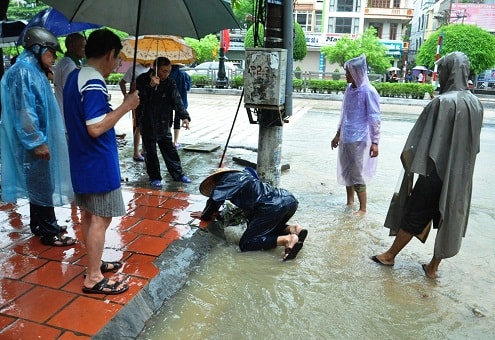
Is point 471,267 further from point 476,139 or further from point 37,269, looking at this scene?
point 37,269

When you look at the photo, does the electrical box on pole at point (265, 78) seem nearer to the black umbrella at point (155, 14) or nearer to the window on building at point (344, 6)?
the black umbrella at point (155, 14)

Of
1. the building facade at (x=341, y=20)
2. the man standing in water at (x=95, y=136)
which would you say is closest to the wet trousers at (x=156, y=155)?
the man standing in water at (x=95, y=136)

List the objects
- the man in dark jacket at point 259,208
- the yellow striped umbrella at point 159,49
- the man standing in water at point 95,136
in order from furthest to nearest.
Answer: the yellow striped umbrella at point 159,49 → the man in dark jacket at point 259,208 → the man standing in water at point 95,136

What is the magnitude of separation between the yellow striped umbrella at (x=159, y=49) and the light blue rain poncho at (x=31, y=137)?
133 inches

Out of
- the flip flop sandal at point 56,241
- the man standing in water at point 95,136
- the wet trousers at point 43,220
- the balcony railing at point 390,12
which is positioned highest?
the balcony railing at point 390,12

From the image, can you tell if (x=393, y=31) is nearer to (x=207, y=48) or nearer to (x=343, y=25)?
(x=343, y=25)

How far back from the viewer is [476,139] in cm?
333

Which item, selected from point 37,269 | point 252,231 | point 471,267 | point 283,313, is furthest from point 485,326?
point 37,269

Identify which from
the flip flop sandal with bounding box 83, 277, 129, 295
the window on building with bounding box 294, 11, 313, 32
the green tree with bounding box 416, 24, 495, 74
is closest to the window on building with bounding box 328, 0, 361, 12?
the window on building with bounding box 294, 11, 313, 32

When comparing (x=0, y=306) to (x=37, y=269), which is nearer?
(x=0, y=306)

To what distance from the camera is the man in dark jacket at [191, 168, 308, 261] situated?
3689 millimetres

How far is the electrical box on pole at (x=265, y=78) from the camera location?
13.8 ft

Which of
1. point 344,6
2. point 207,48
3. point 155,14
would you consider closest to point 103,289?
point 155,14

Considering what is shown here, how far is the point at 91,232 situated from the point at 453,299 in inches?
103
